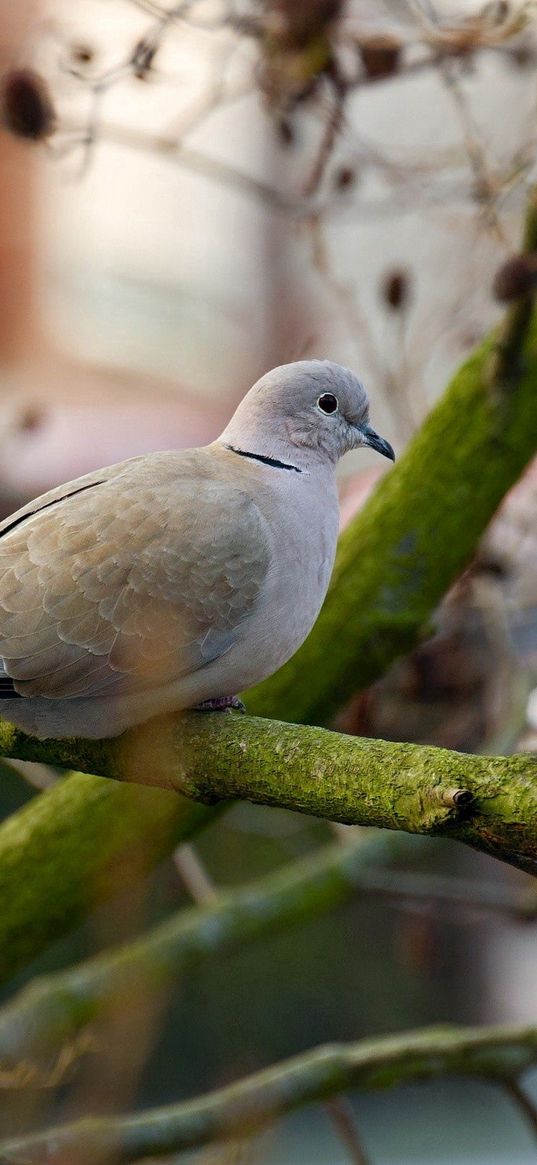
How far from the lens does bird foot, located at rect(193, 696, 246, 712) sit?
70.4 inches

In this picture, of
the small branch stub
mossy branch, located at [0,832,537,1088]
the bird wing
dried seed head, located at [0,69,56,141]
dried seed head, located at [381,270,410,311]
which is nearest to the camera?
the small branch stub

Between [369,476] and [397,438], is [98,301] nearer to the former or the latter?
[369,476]

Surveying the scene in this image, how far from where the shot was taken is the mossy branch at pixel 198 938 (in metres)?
2.62

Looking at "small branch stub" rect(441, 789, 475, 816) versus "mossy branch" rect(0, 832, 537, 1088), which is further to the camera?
"mossy branch" rect(0, 832, 537, 1088)

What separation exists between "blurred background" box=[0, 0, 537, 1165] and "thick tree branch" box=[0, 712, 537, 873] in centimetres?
36

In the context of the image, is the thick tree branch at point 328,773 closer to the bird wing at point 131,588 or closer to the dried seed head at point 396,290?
the bird wing at point 131,588

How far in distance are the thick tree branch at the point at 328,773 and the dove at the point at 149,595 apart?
0.18 feet

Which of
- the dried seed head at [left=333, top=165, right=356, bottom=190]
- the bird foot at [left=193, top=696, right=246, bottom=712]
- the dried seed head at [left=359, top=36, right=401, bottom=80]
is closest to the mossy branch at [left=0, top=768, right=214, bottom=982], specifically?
the bird foot at [left=193, top=696, right=246, bottom=712]

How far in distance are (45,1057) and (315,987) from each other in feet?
10.3

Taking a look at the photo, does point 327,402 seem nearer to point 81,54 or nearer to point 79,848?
point 81,54

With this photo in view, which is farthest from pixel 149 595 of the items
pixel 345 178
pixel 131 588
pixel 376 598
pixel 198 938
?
pixel 198 938

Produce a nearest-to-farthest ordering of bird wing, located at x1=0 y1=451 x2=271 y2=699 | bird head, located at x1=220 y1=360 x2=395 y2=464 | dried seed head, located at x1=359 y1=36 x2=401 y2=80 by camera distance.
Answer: bird wing, located at x1=0 y1=451 x2=271 y2=699 < bird head, located at x1=220 y1=360 x2=395 y2=464 < dried seed head, located at x1=359 y1=36 x2=401 y2=80

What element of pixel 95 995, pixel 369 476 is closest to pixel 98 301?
pixel 369 476

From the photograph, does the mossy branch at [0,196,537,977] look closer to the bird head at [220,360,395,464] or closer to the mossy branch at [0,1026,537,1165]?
the mossy branch at [0,1026,537,1165]
